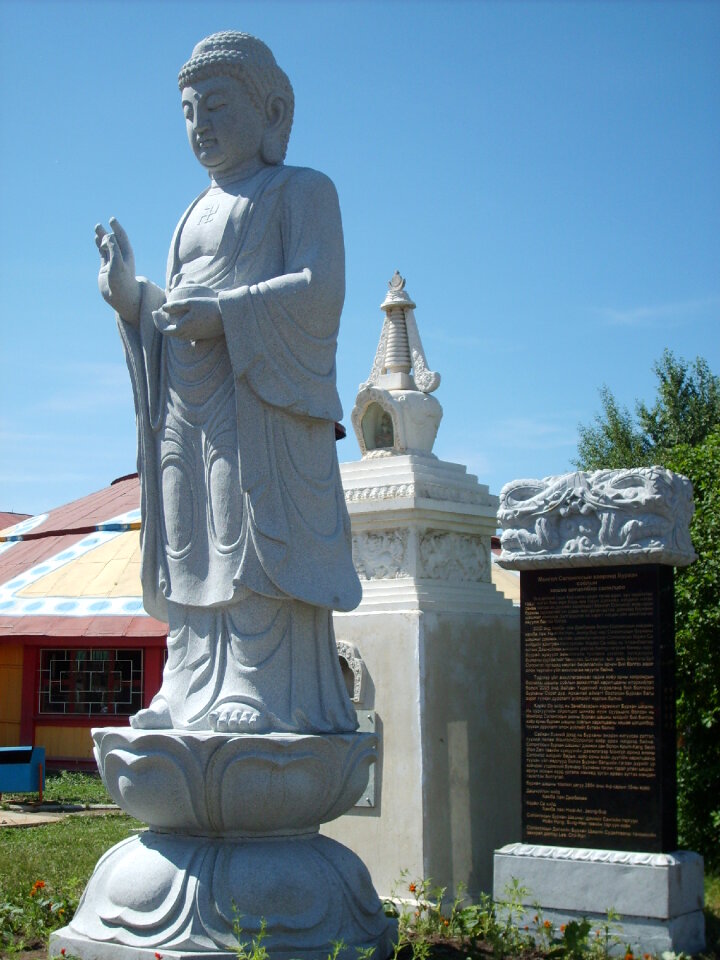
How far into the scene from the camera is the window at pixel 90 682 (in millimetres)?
17453

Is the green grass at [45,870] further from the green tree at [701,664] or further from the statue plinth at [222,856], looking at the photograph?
the green tree at [701,664]

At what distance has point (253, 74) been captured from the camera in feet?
18.2

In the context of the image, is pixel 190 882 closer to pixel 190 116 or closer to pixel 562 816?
pixel 562 816

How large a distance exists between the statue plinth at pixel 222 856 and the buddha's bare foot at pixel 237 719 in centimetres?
9

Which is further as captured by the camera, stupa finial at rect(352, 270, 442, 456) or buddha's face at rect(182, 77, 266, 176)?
stupa finial at rect(352, 270, 442, 456)

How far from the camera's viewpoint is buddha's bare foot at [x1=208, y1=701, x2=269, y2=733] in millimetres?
4840

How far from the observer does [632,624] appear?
661 cm

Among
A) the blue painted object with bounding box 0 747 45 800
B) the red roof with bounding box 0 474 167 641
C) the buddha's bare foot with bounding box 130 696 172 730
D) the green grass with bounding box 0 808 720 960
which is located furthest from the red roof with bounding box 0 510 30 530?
the buddha's bare foot with bounding box 130 696 172 730

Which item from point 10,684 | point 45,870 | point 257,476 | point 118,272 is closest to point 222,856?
point 257,476

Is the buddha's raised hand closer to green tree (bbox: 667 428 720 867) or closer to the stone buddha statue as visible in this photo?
the stone buddha statue

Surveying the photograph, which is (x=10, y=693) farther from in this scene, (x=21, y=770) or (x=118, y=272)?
(x=118, y=272)

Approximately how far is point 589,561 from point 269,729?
2.50 m

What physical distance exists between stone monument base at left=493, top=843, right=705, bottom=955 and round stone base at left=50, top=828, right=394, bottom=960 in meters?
1.71

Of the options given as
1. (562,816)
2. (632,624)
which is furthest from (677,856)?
(632,624)
